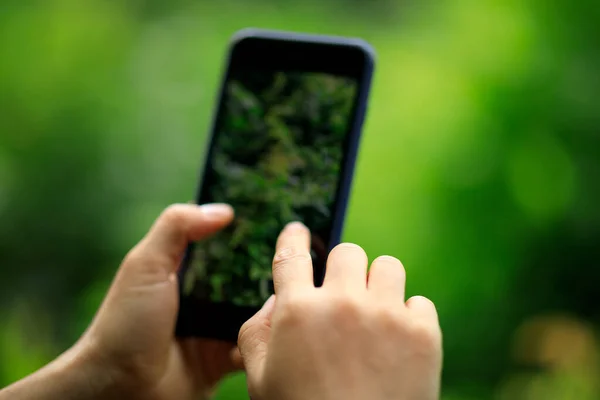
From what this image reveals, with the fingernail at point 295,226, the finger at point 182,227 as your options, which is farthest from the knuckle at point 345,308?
the finger at point 182,227

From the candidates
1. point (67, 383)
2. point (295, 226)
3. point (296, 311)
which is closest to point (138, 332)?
point (67, 383)

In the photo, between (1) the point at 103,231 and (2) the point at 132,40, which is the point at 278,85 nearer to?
(1) the point at 103,231

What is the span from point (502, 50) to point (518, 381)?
26.2 inches

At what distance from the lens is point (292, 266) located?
19.4 inches

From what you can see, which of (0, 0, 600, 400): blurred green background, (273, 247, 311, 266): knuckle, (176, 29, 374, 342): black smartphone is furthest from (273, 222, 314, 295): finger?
(0, 0, 600, 400): blurred green background

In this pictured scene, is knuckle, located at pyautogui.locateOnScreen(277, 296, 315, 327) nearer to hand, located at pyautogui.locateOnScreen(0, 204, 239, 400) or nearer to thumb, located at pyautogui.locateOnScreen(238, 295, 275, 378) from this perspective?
thumb, located at pyautogui.locateOnScreen(238, 295, 275, 378)

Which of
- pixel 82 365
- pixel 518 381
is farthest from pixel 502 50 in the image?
pixel 82 365

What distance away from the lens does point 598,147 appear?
4.35ft

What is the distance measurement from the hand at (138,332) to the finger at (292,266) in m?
0.22

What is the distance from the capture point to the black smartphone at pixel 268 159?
70 cm

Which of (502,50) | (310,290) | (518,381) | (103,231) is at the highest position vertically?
(502,50)

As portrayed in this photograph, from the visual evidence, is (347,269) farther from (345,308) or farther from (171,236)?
(171,236)

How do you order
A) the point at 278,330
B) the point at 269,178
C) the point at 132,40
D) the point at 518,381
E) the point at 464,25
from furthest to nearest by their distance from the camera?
the point at 132,40 → the point at 464,25 → the point at 518,381 → the point at 269,178 → the point at 278,330

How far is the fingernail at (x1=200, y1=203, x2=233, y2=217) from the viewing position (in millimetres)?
730
